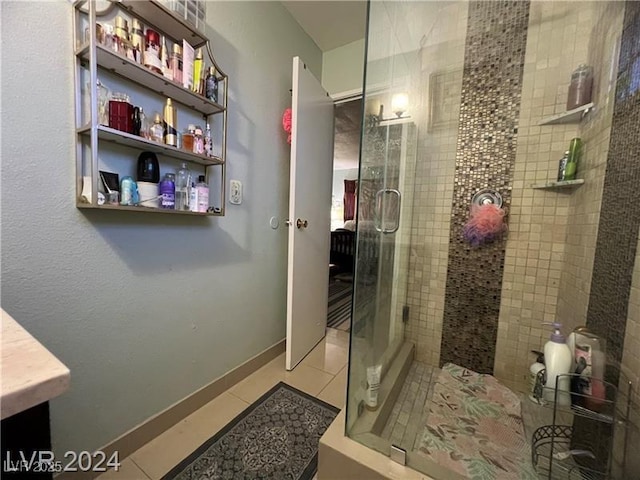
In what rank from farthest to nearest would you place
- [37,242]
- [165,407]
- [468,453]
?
[165,407]
[468,453]
[37,242]

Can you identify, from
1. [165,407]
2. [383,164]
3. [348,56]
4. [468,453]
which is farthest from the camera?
[348,56]

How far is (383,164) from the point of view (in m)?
1.30

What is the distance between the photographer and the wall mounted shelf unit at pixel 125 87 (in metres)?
0.84

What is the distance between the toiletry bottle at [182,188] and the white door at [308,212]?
0.59m

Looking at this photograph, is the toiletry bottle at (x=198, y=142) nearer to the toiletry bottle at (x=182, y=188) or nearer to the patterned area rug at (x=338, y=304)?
the toiletry bottle at (x=182, y=188)

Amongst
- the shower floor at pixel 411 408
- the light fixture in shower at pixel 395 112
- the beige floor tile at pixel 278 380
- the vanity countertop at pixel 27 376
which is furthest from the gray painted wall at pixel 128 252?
the shower floor at pixel 411 408

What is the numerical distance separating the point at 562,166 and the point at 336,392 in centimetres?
166

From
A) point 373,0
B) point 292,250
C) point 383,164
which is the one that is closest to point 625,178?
point 383,164

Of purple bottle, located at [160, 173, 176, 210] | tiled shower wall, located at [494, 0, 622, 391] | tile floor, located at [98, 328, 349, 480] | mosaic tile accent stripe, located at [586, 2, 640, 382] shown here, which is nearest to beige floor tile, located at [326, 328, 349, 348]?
tile floor, located at [98, 328, 349, 480]

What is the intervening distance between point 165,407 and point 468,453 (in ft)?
4.20

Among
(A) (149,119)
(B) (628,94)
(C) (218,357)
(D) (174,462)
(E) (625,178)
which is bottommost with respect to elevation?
(D) (174,462)

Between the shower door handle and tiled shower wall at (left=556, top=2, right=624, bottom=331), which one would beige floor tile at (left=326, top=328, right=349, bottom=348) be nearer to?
the shower door handle

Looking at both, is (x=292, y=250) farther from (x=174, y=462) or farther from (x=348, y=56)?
(x=348, y=56)

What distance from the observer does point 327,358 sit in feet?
6.01
